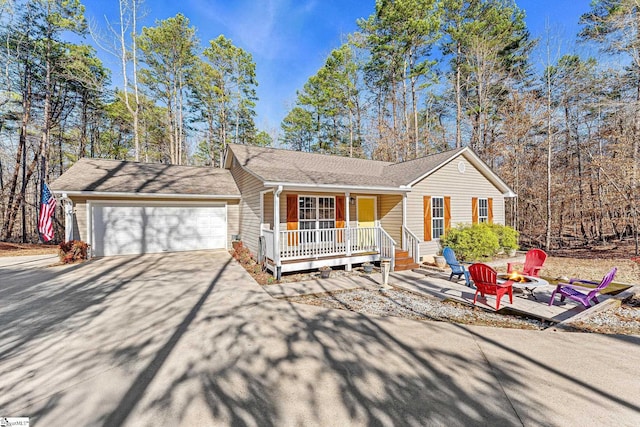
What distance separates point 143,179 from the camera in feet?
36.5

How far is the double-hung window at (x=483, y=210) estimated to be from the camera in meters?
11.6

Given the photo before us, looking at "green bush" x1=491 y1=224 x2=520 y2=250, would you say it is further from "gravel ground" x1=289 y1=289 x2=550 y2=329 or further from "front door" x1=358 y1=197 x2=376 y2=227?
"gravel ground" x1=289 y1=289 x2=550 y2=329

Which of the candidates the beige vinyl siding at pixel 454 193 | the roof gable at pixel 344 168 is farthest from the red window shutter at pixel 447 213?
the roof gable at pixel 344 168

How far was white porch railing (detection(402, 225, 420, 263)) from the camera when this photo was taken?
8896 millimetres

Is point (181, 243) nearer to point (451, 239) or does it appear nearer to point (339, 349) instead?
point (339, 349)

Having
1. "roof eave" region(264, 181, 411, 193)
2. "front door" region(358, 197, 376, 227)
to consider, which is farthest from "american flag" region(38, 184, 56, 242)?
"front door" region(358, 197, 376, 227)

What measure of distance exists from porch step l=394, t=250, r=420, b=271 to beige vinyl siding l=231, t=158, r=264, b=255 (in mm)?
4942

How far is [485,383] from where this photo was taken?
2.79 m

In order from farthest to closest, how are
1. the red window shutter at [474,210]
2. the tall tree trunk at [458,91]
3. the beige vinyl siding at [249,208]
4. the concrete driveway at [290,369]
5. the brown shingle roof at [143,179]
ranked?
the tall tree trunk at [458,91]
the red window shutter at [474,210]
the brown shingle roof at [143,179]
the beige vinyl siding at [249,208]
the concrete driveway at [290,369]

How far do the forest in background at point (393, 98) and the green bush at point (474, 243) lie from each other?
492 cm

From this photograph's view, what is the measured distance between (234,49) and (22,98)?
13072mm

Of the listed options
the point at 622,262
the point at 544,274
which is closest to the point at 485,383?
the point at 544,274

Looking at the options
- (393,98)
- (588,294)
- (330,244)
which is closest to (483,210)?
(588,294)

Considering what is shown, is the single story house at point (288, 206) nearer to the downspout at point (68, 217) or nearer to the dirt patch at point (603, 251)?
the downspout at point (68, 217)
